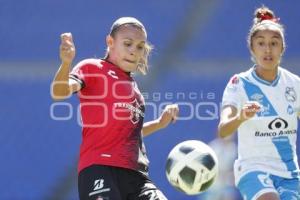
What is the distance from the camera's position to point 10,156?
5871 mm

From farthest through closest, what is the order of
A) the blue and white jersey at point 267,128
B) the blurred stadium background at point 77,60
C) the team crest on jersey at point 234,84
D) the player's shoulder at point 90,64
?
the blurred stadium background at point 77,60
the team crest on jersey at point 234,84
the blue and white jersey at point 267,128
the player's shoulder at point 90,64

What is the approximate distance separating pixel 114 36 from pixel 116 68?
20 cm

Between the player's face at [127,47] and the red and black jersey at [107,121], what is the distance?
0.10 m

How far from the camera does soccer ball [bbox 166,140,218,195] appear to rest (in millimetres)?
4102

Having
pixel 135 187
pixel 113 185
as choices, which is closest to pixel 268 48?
pixel 135 187

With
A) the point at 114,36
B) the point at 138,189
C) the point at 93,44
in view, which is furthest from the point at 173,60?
the point at 138,189

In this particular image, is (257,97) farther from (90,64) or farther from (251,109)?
(90,64)

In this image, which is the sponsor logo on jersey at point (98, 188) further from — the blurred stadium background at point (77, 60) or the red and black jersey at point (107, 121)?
the blurred stadium background at point (77, 60)

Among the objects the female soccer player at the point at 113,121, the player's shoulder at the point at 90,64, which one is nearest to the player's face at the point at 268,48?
the female soccer player at the point at 113,121

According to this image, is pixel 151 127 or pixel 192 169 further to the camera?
pixel 151 127

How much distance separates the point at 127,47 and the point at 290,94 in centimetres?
102

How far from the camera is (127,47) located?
4.29 m

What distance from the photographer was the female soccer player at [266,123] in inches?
169

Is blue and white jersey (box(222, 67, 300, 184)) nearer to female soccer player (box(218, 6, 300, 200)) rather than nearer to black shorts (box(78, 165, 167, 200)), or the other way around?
female soccer player (box(218, 6, 300, 200))
